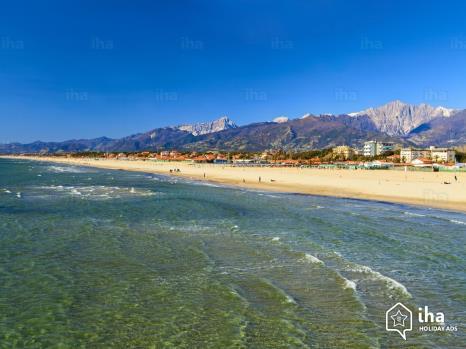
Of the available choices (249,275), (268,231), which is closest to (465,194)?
(268,231)

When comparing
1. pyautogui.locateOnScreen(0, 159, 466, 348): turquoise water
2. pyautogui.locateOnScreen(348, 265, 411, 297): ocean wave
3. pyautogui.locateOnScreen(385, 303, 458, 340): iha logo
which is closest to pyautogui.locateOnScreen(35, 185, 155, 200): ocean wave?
pyautogui.locateOnScreen(0, 159, 466, 348): turquoise water

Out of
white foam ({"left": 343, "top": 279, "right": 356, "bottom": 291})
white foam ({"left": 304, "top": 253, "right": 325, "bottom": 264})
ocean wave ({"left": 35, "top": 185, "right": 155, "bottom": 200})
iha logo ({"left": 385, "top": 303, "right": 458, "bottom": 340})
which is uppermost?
ocean wave ({"left": 35, "top": 185, "right": 155, "bottom": 200})

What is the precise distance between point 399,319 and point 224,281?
6119mm

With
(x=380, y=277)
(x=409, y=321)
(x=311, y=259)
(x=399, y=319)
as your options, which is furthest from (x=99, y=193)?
(x=409, y=321)

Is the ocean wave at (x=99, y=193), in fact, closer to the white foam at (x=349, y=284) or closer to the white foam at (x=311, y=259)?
the white foam at (x=311, y=259)

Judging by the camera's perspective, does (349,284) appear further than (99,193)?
No

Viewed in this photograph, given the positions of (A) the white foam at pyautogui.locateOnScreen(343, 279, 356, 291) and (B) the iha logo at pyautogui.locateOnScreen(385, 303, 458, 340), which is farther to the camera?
(A) the white foam at pyautogui.locateOnScreen(343, 279, 356, 291)

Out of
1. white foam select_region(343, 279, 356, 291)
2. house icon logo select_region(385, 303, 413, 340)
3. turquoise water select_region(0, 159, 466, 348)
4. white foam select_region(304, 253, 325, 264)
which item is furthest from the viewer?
white foam select_region(304, 253, 325, 264)

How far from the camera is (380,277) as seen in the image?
15.5 metres

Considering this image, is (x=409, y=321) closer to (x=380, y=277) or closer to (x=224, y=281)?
(x=380, y=277)

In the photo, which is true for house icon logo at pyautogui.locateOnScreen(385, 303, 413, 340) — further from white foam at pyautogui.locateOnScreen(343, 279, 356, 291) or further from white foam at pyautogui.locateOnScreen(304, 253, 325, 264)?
white foam at pyautogui.locateOnScreen(304, 253, 325, 264)

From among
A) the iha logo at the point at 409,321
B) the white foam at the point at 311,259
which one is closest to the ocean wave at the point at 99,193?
the white foam at the point at 311,259

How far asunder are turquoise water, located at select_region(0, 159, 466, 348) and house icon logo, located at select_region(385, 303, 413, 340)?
236mm

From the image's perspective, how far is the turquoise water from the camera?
10.7 meters
